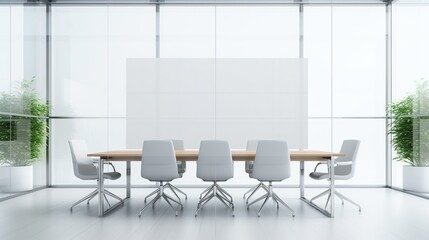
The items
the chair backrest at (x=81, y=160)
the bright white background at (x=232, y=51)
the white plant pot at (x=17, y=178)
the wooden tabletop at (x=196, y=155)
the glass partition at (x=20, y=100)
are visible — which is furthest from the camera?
the white plant pot at (x=17, y=178)

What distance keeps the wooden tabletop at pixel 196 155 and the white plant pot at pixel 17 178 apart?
197cm

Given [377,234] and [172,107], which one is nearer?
[377,234]

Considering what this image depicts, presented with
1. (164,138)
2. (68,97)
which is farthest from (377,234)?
(68,97)

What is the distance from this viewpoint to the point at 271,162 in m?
4.62

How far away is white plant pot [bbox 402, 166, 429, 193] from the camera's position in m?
5.88

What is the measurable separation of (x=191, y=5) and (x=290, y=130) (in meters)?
2.08

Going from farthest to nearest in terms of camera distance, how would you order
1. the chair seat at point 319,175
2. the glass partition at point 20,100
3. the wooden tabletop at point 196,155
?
the glass partition at point 20,100
the chair seat at point 319,175
the wooden tabletop at point 196,155

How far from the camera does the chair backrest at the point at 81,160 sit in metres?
4.72

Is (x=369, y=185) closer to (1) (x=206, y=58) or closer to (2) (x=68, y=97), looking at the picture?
(1) (x=206, y=58)

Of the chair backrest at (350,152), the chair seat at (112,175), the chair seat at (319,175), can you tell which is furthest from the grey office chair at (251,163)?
the chair seat at (112,175)

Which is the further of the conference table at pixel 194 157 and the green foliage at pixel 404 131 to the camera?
the green foliage at pixel 404 131

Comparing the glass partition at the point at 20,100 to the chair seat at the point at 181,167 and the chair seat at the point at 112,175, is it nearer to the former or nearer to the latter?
the chair seat at the point at 112,175

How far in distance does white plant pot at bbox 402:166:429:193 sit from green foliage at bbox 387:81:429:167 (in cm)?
12

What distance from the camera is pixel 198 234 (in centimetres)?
371
